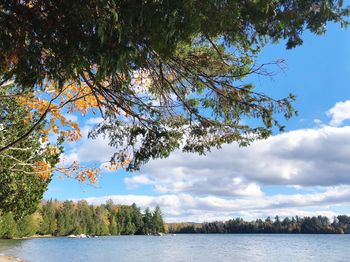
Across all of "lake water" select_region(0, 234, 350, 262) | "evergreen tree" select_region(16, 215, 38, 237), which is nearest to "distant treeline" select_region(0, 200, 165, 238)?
"evergreen tree" select_region(16, 215, 38, 237)

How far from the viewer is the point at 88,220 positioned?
6225 inches

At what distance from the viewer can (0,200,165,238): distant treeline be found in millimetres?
Answer: 130675

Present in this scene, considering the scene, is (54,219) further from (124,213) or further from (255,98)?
(255,98)

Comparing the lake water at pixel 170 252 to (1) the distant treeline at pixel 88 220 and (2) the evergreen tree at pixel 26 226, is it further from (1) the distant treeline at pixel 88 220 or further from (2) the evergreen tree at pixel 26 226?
(1) the distant treeline at pixel 88 220

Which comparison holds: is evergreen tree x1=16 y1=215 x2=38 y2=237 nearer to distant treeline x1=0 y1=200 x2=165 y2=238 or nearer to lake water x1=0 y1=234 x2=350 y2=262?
distant treeline x1=0 y1=200 x2=165 y2=238

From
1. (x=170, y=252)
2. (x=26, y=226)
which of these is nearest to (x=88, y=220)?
(x=26, y=226)

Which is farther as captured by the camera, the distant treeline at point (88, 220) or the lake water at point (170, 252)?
the distant treeline at point (88, 220)

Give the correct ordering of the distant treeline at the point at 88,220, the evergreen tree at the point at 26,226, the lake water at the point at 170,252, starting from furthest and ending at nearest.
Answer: the distant treeline at the point at 88,220 → the evergreen tree at the point at 26,226 → the lake water at the point at 170,252

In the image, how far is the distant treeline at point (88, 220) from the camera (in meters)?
131

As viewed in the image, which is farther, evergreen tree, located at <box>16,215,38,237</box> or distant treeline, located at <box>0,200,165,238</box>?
distant treeline, located at <box>0,200,165,238</box>

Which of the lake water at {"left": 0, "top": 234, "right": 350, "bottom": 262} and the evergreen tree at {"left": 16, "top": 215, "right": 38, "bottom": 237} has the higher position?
the evergreen tree at {"left": 16, "top": 215, "right": 38, "bottom": 237}

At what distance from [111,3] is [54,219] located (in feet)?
476

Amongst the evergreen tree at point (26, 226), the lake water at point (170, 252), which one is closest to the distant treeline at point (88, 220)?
the evergreen tree at point (26, 226)

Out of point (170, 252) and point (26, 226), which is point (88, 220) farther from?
point (170, 252)
